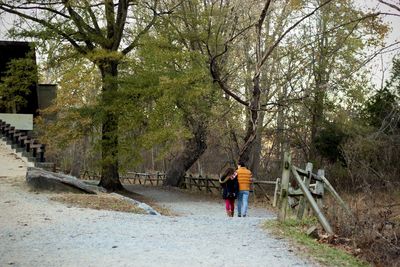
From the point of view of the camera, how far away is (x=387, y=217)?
28.9 feet

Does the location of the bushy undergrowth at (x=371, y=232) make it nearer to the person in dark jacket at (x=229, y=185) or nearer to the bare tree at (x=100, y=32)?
the person in dark jacket at (x=229, y=185)

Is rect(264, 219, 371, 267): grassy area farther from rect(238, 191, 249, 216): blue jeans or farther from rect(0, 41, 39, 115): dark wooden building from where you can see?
rect(0, 41, 39, 115): dark wooden building

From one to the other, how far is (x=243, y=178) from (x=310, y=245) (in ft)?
22.4

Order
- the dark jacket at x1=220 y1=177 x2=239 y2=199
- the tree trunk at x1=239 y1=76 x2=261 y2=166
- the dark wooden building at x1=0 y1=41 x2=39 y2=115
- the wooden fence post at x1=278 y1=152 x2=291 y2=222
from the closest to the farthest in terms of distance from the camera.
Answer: the wooden fence post at x1=278 y1=152 x2=291 y2=222
the dark jacket at x1=220 y1=177 x2=239 y2=199
the tree trunk at x1=239 y1=76 x2=261 y2=166
the dark wooden building at x1=0 y1=41 x2=39 y2=115

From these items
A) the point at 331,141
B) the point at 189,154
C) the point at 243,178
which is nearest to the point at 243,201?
the point at 243,178

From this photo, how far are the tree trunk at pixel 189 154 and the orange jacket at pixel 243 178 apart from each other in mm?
13648

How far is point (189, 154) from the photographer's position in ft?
103

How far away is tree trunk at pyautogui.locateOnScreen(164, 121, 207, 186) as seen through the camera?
29.5 meters

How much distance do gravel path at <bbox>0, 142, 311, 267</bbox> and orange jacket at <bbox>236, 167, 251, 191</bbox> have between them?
401cm

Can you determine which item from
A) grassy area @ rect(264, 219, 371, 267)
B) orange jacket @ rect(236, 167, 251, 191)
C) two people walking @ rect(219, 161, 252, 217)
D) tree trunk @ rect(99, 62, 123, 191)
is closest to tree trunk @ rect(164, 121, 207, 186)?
tree trunk @ rect(99, 62, 123, 191)

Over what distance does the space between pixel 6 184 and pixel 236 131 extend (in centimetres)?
2027

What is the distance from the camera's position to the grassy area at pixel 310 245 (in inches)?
294

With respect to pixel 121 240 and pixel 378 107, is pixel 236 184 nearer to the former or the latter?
pixel 121 240

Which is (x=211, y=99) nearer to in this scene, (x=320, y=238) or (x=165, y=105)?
(x=165, y=105)
